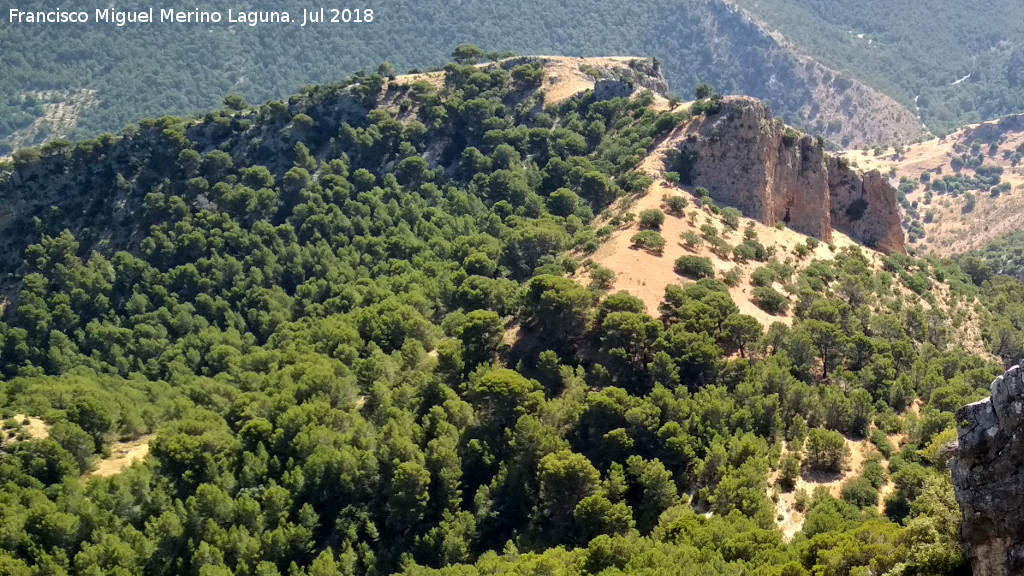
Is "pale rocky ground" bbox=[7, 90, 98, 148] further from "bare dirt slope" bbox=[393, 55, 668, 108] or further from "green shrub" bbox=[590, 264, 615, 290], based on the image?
"green shrub" bbox=[590, 264, 615, 290]

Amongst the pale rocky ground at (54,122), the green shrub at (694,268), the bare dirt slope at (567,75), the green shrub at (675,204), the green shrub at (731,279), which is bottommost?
the pale rocky ground at (54,122)

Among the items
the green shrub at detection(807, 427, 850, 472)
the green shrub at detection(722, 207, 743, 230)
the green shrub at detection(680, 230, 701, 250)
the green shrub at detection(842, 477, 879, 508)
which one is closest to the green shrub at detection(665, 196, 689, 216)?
the green shrub at detection(722, 207, 743, 230)

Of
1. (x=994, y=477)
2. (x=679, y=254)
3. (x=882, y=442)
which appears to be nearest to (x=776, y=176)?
(x=679, y=254)

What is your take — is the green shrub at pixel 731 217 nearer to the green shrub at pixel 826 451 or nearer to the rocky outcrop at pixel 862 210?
the rocky outcrop at pixel 862 210

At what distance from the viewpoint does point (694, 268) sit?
59750 mm

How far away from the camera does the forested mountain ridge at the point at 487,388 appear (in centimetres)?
4156

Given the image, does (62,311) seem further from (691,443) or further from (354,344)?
(691,443)

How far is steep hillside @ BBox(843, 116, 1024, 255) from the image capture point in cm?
14762

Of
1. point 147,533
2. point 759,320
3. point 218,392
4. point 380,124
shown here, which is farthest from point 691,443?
point 380,124

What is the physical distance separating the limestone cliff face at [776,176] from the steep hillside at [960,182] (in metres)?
74.9

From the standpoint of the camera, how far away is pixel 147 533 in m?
46.2

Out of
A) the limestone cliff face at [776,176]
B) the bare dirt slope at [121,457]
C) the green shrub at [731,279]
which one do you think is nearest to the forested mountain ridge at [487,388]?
the bare dirt slope at [121,457]

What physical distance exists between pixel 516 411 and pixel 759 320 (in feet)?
63.3

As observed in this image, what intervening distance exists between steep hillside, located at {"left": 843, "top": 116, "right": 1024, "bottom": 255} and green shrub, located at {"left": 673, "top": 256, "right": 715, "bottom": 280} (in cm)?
10261
